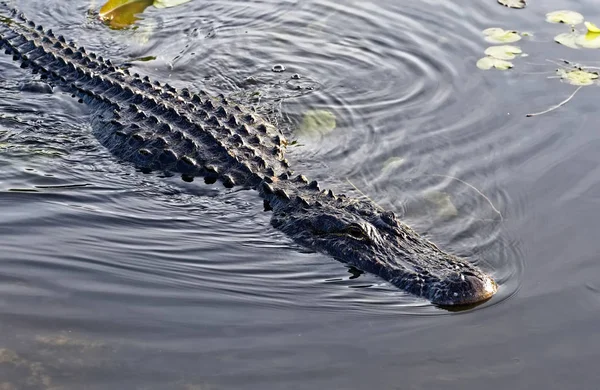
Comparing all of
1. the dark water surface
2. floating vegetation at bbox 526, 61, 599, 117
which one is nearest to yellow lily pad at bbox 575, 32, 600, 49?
the dark water surface

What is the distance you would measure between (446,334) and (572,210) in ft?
7.05

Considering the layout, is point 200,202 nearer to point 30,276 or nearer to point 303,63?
point 30,276

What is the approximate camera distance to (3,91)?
353 inches

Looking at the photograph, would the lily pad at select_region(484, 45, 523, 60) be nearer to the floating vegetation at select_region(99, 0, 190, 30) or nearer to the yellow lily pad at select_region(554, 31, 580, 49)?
the yellow lily pad at select_region(554, 31, 580, 49)

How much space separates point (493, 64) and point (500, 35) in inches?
35.1

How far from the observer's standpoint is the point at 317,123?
8.66 metres

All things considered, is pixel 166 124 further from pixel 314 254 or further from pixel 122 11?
pixel 122 11

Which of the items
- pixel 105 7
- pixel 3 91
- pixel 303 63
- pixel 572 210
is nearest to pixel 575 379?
pixel 572 210

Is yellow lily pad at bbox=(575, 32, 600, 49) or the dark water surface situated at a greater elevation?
yellow lily pad at bbox=(575, 32, 600, 49)

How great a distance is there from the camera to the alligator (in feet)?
19.7

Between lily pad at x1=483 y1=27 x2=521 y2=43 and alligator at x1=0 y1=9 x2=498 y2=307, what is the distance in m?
3.34

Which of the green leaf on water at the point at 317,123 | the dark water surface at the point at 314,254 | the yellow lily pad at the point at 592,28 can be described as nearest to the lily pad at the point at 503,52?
the dark water surface at the point at 314,254

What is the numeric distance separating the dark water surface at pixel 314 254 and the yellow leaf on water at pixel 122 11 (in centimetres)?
21

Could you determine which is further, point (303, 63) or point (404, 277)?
point (303, 63)
